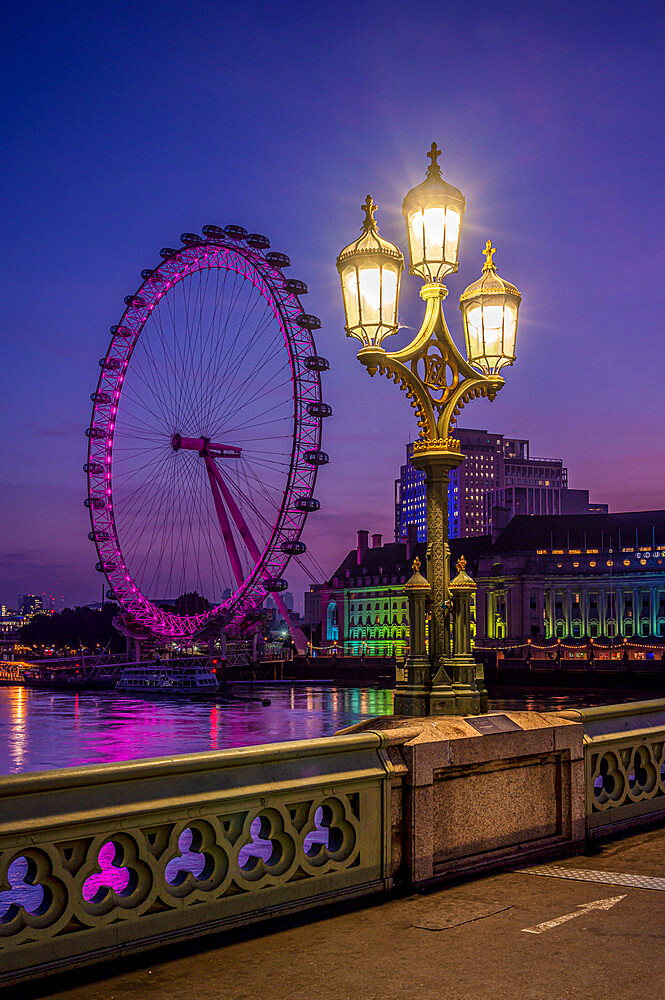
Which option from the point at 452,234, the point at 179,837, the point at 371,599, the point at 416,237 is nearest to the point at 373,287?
the point at 416,237

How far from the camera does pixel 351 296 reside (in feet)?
35.6

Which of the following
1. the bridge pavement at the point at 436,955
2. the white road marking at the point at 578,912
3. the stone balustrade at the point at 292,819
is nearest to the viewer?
the bridge pavement at the point at 436,955

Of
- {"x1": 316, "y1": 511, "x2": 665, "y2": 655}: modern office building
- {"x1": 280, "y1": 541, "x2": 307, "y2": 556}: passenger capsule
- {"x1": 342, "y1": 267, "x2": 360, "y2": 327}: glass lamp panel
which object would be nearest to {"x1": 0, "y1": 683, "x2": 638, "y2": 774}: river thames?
{"x1": 280, "y1": 541, "x2": 307, "y2": 556}: passenger capsule

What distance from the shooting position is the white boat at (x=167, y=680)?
11325 cm

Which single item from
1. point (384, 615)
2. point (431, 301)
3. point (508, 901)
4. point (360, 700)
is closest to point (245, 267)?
point (360, 700)

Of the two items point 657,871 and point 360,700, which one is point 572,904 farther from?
point 360,700

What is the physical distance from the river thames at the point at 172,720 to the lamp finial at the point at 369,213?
29991 millimetres

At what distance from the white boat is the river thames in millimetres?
2615

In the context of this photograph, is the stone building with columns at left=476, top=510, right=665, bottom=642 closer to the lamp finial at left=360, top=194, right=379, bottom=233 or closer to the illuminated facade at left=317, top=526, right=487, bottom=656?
the illuminated facade at left=317, top=526, right=487, bottom=656

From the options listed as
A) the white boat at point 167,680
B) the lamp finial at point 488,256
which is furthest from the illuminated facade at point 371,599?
the lamp finial at point 488,256

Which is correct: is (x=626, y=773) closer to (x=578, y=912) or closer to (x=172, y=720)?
(x=578, y=912)

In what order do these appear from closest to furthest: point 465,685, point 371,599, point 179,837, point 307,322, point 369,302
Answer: point 179,837
point 465,685
point 369,302
point 307,322
point 371,599

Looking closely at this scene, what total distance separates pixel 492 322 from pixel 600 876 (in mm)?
6245

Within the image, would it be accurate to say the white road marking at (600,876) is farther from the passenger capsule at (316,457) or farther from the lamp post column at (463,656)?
the passenger capsule at (316,457)
